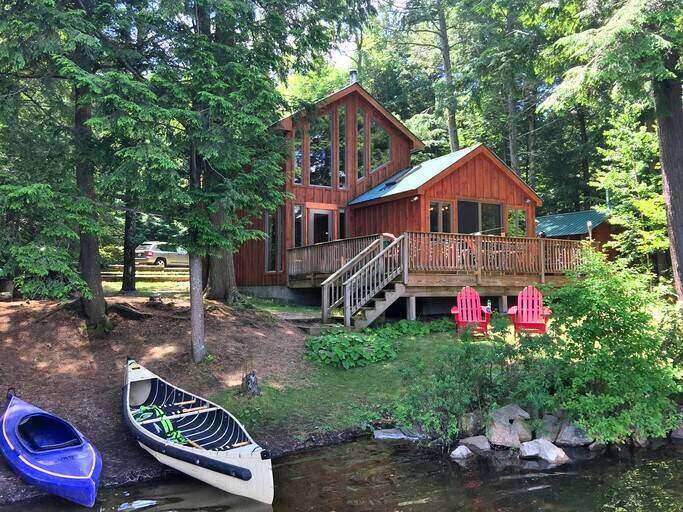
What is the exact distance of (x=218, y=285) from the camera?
1331cm

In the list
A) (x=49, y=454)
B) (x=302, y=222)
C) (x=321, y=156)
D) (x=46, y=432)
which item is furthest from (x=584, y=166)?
(x=49, y=454)

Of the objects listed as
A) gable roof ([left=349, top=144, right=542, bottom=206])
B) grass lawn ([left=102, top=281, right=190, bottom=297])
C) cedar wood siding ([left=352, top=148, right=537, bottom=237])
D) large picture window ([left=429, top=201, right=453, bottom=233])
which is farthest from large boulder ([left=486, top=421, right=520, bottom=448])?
grass lawn ([left=102, top=281, right=190, bottom=297])

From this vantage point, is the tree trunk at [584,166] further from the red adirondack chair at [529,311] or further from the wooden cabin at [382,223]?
the red adirondack chair at [529,311]

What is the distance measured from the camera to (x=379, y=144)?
18.5 m

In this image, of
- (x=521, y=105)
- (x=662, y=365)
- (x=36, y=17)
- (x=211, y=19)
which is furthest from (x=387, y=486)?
(x=521, y=105)

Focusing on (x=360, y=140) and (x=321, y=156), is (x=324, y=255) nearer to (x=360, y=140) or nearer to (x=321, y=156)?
(x=321, y=156)

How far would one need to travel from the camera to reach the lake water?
5422mm

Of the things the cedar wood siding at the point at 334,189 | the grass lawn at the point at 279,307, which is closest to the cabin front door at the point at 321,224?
the cedar wood siding at the point at 334,189

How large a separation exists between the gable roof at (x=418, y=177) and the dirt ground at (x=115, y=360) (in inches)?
238

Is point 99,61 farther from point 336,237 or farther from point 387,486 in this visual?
point 336,237

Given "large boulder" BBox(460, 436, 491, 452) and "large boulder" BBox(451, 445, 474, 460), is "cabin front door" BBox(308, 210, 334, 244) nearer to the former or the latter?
"large boulder" BBox(460, 436, 491, 452)

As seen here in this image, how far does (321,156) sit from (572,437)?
39.9ft

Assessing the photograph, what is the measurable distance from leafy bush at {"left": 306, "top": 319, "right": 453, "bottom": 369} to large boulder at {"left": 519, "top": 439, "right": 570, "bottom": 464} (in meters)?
3.38

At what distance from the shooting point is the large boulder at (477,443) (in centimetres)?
710
